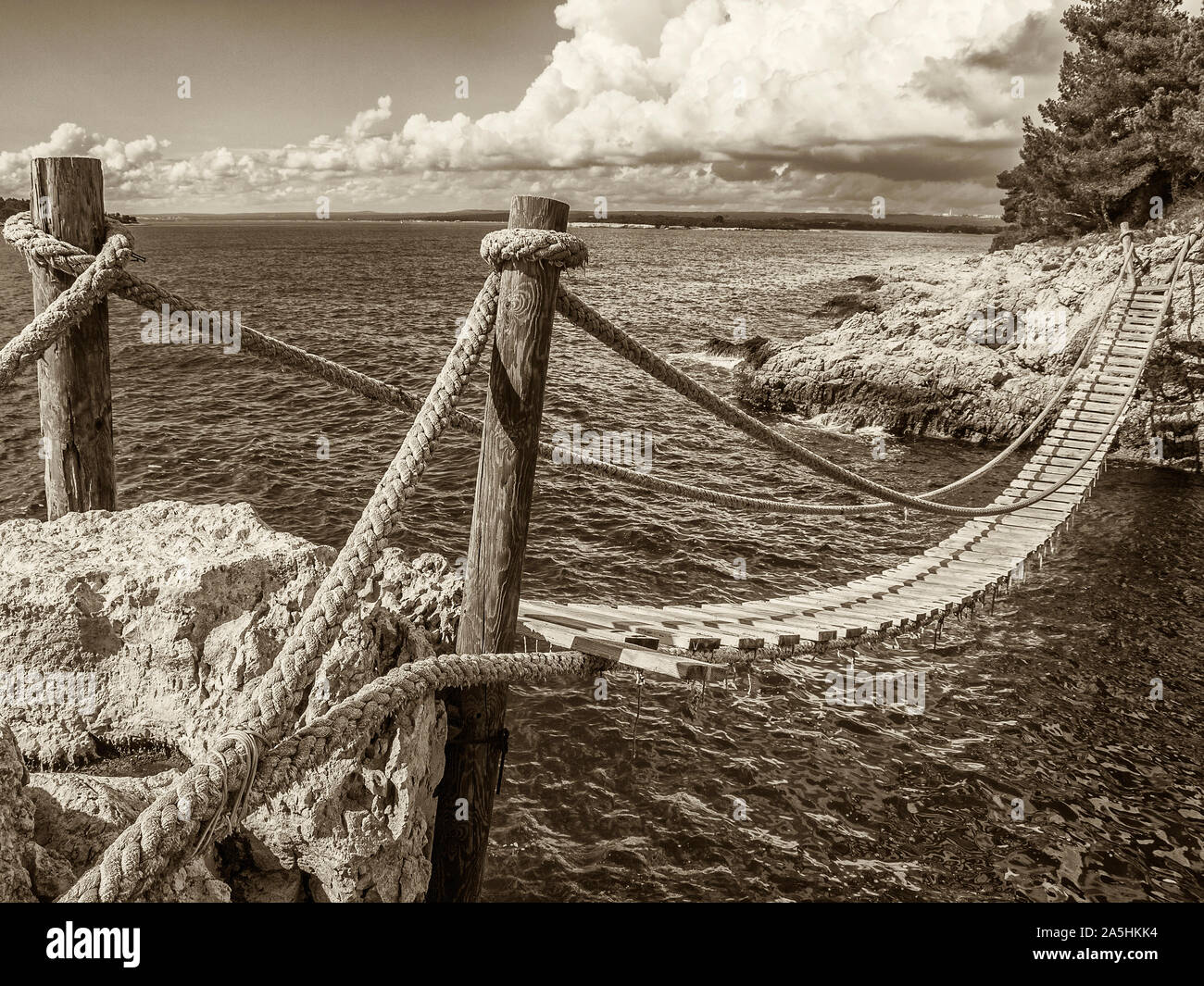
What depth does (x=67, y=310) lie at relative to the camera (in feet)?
12.8

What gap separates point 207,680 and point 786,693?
27.6ft

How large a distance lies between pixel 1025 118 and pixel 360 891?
46705 millimetres

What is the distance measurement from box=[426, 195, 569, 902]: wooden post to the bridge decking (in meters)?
→ 0.47

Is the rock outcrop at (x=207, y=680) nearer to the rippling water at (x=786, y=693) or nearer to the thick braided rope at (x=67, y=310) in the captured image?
the thick braided rope at (x=67, y=310)

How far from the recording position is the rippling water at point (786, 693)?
26.6ft

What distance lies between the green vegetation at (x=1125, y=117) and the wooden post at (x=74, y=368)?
111ft

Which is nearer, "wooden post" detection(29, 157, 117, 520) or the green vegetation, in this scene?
"wooden post" detection(29, 157, 117, 520)

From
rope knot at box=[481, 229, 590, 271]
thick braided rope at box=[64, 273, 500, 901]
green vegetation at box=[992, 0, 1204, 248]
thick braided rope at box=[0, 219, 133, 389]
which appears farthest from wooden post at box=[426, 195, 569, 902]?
green vegetation at box=[992, 0, 1204, 248]

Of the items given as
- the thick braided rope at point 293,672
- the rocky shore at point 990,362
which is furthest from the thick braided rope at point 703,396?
the rocky shore at point 990,362

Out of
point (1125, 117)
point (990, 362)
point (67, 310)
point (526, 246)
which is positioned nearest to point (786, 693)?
point (526, 246)

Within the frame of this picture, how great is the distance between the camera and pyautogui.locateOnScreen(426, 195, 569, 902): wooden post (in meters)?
3.82

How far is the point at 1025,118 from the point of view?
39.6m

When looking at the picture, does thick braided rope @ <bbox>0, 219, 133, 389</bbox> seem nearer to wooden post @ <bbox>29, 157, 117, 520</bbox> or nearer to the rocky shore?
wooden post @ <bbox>29, 157, 117, 520</bbox>
